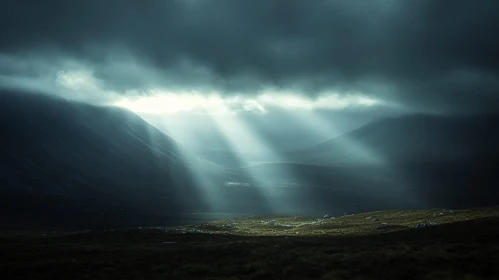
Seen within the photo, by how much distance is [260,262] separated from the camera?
3666 centimetres

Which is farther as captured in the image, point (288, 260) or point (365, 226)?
point (365, 226)

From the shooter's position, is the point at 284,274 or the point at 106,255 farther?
the point at 106,255

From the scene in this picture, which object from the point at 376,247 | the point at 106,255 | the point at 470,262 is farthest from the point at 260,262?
the point at 106,255

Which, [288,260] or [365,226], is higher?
[365,226]

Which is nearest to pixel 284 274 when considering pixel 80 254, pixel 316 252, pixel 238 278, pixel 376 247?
pixel 238 278

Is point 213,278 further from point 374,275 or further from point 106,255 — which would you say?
point 106,255

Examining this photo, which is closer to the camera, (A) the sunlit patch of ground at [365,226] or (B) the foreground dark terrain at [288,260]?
(B) the foreground dark terrain at [288,260]

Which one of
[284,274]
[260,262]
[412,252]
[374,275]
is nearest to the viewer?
[374,275]

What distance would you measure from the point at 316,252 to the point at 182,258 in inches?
622

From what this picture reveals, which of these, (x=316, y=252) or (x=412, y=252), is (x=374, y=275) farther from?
(x=316, y=252)

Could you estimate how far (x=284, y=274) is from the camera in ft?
102

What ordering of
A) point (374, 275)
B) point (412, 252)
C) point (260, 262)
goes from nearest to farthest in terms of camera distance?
point (374, 275) → point (412, 252) → point (260, 262)

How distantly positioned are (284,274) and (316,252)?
10394mm

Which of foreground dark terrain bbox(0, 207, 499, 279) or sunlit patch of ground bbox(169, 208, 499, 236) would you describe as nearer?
foreground dark terrain bbox(0, 207, 499, 279)
